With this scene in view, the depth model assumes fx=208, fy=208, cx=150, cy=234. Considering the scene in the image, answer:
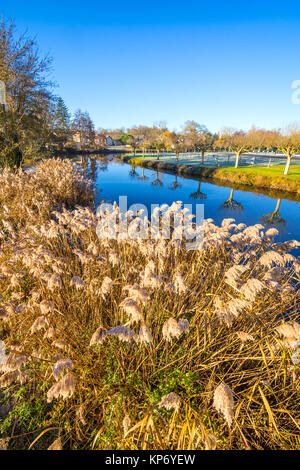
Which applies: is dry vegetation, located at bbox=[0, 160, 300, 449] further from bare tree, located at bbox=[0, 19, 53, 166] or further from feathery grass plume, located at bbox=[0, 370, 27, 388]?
bare tree, located at bbox=[0, 19, 53, 166]

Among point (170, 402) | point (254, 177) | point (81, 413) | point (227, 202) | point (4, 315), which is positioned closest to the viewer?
point (170, 402)

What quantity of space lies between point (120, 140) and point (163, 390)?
5202 inches

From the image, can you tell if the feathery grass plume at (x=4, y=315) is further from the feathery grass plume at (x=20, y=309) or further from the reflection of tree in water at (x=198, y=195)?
the reflection of tree in water at (x=198, y=195)

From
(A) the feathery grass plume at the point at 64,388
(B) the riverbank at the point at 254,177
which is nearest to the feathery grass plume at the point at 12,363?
(A) the feathery grass plume at the point at 64,388

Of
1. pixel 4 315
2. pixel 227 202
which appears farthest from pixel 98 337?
pixel 227 202

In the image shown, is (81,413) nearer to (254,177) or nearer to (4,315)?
(4,315)

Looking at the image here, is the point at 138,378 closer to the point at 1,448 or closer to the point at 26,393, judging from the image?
the point at 1,448

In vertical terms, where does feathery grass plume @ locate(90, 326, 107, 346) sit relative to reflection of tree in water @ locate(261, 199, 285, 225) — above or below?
above

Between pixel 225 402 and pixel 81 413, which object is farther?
pixel 81 413

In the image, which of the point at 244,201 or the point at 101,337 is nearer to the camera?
the point at 101,337

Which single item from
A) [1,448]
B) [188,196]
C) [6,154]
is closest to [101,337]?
[1,448]

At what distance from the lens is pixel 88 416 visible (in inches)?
102

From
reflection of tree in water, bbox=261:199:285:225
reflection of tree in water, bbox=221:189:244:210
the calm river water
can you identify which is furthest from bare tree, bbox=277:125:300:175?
reflection of tree in water, bbox=261:199:285:225

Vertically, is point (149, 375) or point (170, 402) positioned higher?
point (170, 402)
